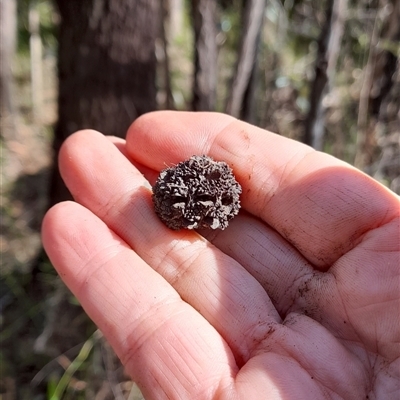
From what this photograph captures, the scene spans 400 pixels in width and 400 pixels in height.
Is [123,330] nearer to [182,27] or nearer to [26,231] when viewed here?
[26,231]

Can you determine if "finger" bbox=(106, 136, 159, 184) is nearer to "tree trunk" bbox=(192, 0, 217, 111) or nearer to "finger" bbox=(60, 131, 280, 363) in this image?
"finger" bbox=(60, 131, 280, 363)

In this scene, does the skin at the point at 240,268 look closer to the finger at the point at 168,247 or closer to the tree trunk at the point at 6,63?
the finger at the point at 168,247

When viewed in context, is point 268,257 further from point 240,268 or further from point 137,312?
point 137,312

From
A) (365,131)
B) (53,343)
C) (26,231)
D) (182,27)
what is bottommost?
(53,343)

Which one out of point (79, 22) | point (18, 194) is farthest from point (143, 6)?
point (18, 194)

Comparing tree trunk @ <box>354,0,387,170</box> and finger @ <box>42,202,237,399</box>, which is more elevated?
tree trunk @ <box>354,0,387,170</box>

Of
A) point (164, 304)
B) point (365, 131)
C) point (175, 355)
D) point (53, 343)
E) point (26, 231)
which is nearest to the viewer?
point (175, 355)

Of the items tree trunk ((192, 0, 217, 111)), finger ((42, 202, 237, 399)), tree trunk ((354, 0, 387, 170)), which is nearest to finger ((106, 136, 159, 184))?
finger ((42, 202, 237, 399))
